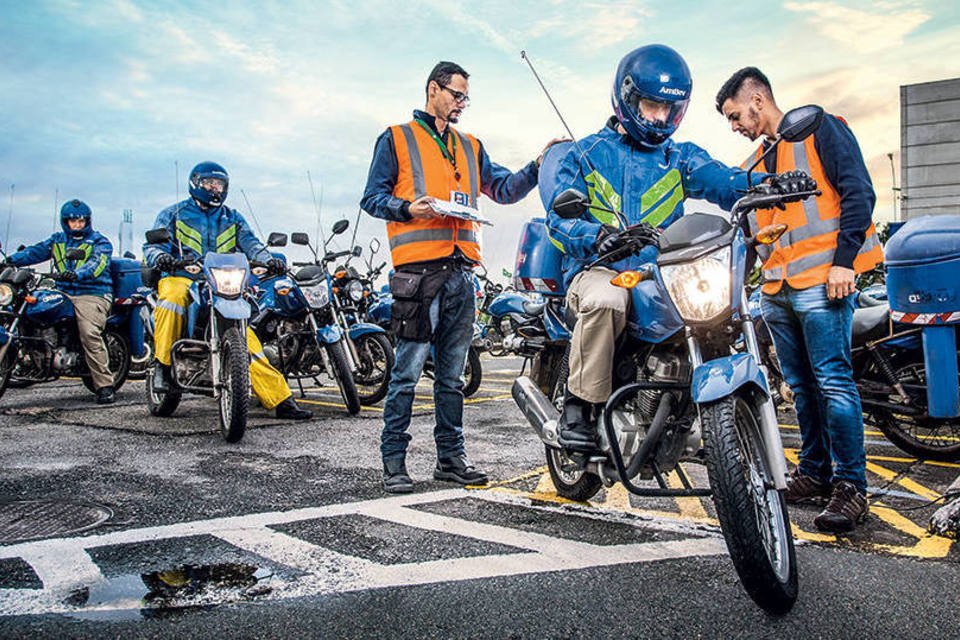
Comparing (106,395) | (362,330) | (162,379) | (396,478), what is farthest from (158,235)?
(396,478)

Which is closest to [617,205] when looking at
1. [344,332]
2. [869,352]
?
[869,352]

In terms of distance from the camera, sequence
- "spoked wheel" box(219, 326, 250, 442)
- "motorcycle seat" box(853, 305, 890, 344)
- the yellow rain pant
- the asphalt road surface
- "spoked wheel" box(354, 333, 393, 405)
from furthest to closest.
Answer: "spoked wheel" box(354, 333, 393, 405) → the yellow rain pant → "spoked wheel" box(219, 326, 250, 442) → "motorcycle seat" box(853, 305, 890, 344) → the asphalt road surface

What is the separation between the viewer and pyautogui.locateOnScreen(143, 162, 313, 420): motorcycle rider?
6.34 m

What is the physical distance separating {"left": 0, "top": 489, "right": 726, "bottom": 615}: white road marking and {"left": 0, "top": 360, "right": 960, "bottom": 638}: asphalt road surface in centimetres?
1

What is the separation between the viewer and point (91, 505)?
12.5 feet

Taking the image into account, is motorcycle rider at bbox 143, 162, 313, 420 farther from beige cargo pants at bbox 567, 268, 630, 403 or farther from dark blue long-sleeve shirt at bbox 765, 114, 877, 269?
dark blue long-sleeve shirt at bbox 765, 114, 877, 269

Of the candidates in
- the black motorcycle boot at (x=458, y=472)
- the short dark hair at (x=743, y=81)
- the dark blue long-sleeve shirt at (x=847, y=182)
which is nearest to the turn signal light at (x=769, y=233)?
the dark blue long-sleeve shirt at (x=847, y=182)

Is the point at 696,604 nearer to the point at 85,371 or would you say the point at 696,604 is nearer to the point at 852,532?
the point at 852,532

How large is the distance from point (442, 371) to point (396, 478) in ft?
2.14

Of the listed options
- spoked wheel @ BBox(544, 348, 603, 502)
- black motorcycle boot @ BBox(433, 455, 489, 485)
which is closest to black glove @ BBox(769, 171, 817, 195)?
spoked wheel @ BBox(544, 348, 603, 502)

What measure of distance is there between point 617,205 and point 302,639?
213 centimetres

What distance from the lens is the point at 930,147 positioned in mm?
34500

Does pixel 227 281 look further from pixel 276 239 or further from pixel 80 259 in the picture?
pixel 80 259

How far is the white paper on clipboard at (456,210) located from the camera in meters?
4.05
